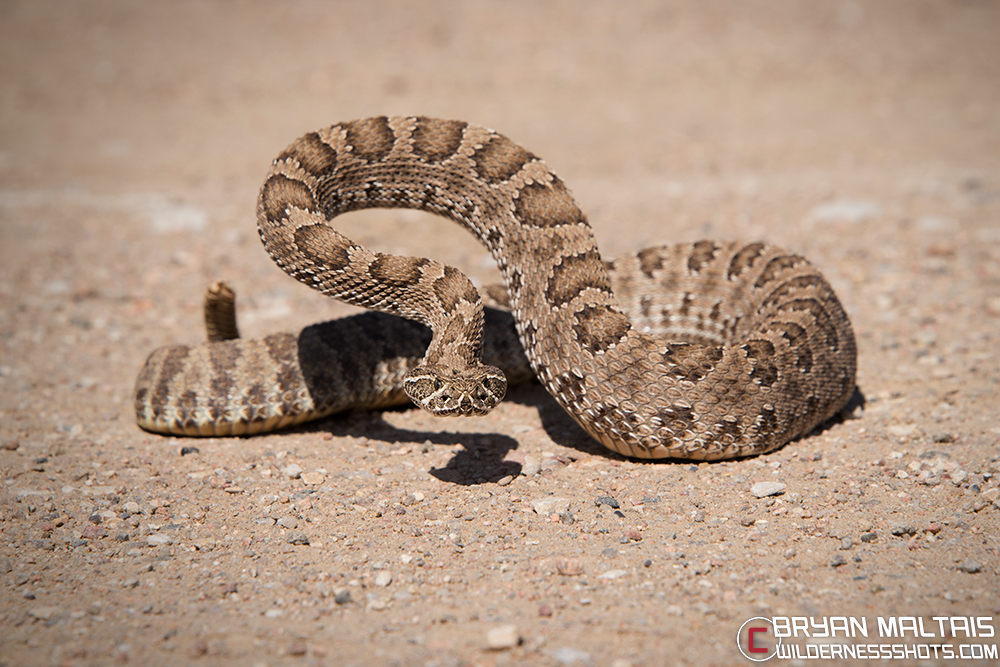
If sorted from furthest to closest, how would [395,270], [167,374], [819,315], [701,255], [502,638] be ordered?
[701,255] → [167,374] → [819,315] → [395,270] → [502,638]

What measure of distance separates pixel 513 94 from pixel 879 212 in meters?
10.3

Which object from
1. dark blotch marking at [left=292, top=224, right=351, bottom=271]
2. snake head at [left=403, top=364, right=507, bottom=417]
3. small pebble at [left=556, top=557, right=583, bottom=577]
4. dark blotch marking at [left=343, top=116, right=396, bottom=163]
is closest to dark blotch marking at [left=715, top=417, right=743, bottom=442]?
snake head at [left=403, top=364, right=507, bottom=417]

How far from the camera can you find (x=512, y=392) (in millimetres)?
9922

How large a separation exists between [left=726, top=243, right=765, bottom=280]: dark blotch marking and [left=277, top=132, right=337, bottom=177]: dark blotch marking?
4928 millimetres

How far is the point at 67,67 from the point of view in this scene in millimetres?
24016

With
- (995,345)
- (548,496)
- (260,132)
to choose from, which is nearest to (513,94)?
(260,132)

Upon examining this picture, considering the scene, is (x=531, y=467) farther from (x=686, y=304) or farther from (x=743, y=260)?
(x=743, y=260)

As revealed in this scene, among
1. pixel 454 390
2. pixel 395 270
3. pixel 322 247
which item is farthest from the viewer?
pixel 395 270

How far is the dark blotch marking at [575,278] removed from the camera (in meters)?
8.14

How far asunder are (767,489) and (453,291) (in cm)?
344

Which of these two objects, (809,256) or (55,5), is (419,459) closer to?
(809,256)

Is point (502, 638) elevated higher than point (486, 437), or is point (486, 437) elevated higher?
point (486, 437)

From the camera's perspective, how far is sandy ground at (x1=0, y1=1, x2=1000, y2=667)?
18.3 feet

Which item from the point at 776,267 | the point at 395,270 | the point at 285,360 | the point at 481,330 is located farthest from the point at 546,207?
the point at 285,360
